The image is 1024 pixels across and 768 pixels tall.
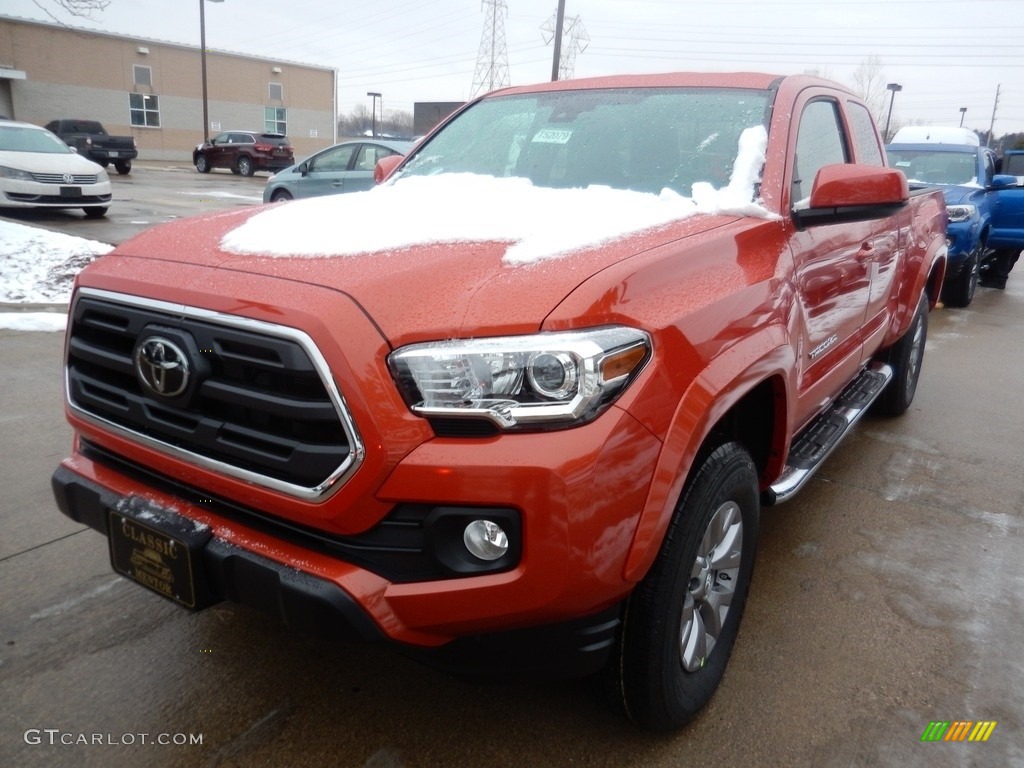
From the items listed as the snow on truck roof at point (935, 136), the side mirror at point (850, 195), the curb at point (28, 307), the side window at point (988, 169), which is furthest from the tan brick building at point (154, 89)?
the side mirror at point (850, 195)

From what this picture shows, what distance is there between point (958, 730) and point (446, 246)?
2027 millimetres

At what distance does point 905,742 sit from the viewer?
7.40 ft

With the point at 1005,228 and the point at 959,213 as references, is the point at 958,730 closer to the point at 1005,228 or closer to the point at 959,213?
the point at 959,213

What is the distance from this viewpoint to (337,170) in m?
13.0

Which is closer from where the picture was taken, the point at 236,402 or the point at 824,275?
the point at 236,402

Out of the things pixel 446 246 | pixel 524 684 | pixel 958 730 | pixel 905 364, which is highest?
pixel 446 246

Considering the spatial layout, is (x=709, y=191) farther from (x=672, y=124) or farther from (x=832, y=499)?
(x=832, y=499)

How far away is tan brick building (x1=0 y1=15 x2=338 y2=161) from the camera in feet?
114

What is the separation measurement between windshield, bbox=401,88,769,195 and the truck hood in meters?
0.19

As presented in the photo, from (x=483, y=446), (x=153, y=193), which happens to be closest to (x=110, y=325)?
(x=483, y=446)

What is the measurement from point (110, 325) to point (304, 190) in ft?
37.7

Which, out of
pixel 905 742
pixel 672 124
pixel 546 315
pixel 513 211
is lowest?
pixel 905 742

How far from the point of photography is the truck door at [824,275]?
8.95ft

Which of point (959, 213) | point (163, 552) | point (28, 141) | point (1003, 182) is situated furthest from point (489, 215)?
point (28, 141)
